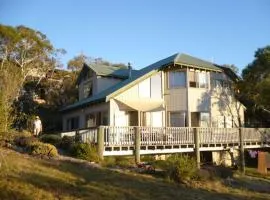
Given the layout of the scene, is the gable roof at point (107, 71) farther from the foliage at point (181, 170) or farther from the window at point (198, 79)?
the foliage at point (181, 170)

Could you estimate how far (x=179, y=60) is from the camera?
93.3 feet

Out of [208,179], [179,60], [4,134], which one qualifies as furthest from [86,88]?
[4,134]

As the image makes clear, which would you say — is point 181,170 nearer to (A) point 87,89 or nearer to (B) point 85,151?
(B) point 85,151

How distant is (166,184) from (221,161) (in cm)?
1238

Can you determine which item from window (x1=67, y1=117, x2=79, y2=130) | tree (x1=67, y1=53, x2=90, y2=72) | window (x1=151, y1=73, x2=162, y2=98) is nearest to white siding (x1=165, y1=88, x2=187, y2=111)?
window (x1=151, y1=73, x2=162, y2=98)

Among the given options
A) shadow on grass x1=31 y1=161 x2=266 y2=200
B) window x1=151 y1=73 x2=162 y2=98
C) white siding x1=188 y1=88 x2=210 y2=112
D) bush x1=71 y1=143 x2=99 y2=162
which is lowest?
shadow on grass x1=31 y1=161 x2=266 y2=200

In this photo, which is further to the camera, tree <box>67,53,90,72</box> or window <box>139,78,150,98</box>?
tree <box>67,53,90,72</box>

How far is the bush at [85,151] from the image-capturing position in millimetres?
18625

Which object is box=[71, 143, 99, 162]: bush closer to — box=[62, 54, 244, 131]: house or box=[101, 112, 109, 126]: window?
box=[62, 54, 244, 131]: house

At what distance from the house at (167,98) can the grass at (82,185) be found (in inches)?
403

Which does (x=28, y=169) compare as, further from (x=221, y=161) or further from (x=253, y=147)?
(x=253, y=147)

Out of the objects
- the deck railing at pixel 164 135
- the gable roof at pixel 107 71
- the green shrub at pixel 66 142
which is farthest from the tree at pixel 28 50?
the deck railing at pixel 164 135

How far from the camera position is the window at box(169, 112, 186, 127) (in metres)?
28.6

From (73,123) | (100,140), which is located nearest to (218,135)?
(100,140)
